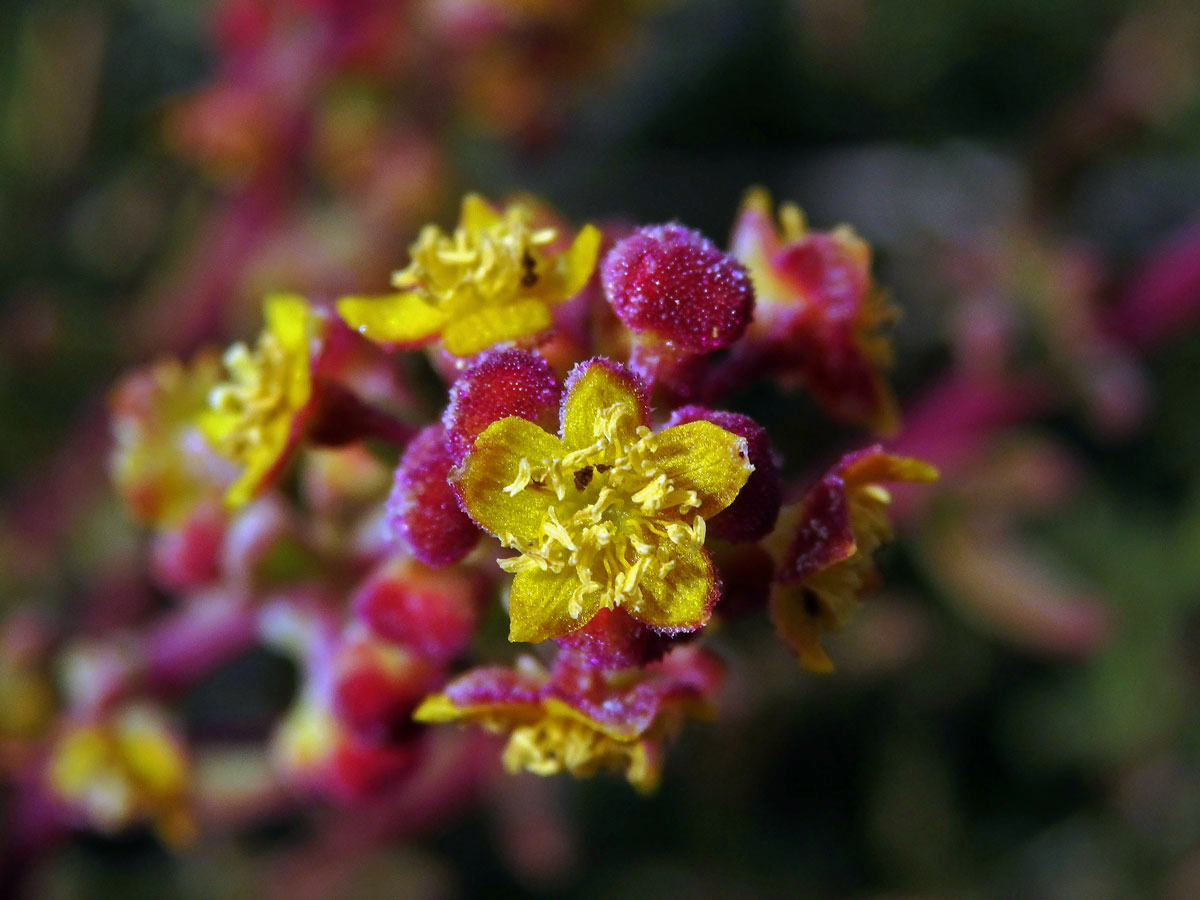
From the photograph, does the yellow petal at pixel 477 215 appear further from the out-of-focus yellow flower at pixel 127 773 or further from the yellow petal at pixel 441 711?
the out-of-focus yellow flower at pixel 127 773

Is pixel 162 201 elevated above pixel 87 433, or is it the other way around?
pixel 162 201

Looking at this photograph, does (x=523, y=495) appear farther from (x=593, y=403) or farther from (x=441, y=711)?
(x=441, y=711)

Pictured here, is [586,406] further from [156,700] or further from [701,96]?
[701,96]

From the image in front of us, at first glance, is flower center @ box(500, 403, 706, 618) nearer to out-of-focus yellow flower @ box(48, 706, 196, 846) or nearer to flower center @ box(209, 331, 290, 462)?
flower center @ box(209, 331, 290, 462)

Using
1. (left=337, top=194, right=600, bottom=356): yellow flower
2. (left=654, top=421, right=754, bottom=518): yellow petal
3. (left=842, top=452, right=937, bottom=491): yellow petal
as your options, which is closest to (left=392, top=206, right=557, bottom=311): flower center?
(left=337, top=194, right=600, bottom=356): yellow flower

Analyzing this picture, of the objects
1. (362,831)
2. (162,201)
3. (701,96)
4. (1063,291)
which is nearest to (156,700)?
(362,831)

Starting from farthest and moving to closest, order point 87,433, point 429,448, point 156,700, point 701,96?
point 701,96 < point 87,433 < point 156,700 < point 429,448

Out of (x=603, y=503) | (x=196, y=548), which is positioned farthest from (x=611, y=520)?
(x=196, y=548)
